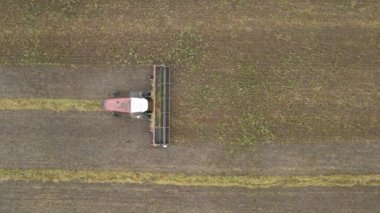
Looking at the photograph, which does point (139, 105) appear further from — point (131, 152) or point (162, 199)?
point (162, 199)

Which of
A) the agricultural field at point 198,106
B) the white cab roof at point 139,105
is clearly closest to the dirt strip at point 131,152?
the agricultural field at point 198,106

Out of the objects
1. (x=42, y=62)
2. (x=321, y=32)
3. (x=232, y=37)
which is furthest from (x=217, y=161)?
(x=42, y=62)

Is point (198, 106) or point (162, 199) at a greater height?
point (198, 106)

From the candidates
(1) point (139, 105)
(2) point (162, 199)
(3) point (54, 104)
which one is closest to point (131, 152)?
(1) point (139, 105)

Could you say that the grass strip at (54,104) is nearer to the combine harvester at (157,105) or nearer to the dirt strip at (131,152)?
the dirt strip at (131,152)

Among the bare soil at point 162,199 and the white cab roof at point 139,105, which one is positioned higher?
the white cab roof at point 139,105

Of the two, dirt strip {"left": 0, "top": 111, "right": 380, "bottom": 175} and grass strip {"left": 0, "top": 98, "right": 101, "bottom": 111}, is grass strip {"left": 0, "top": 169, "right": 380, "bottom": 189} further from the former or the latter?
grass strip {"left": 0, "top": 98, "right": 101, "bottom": 111}

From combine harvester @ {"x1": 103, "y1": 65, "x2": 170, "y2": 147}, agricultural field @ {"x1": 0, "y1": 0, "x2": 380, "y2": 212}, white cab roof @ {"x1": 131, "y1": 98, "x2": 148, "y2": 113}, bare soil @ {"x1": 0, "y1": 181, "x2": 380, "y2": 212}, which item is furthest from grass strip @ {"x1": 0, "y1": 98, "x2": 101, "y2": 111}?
bare soil @ {"x1": 0, "y1": 181, "x2": 380, "y2": 212}
